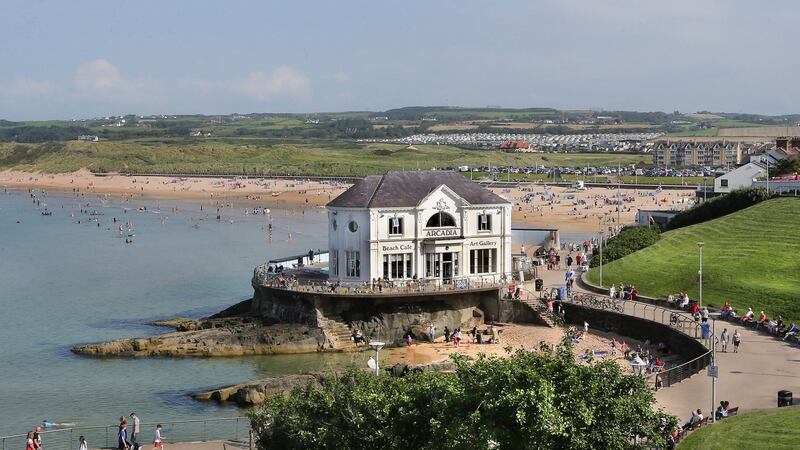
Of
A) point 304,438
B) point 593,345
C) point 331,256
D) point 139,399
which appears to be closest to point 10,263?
point 331,256

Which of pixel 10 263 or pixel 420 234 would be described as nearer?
pixel 420 234

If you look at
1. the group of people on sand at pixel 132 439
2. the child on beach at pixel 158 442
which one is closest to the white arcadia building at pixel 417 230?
the child on beach at pixel 158 442

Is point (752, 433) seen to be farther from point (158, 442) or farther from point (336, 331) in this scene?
point (336, 331)

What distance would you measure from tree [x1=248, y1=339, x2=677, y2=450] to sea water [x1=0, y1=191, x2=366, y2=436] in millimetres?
15267

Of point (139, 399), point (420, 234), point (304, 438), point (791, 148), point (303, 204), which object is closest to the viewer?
point (304, 438)

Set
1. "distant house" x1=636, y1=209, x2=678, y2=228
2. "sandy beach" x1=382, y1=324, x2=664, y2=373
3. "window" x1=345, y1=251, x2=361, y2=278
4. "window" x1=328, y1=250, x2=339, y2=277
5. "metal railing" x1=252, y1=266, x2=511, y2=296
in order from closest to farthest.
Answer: "sandy beach" x1=382, y1=324, x2=664, y2=373, "metal railing" x1=252, y1=266, x2=511, y2=296, "window" x1=345, y1=251, x2=361, y2=278, "window" x1=328, y1=250, x2=339, y2=277, "distant house" x1=636, y1=209, x2=678, y2=228

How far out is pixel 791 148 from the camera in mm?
123312

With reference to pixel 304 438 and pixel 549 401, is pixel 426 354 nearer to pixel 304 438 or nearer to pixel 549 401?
pixel 304 438

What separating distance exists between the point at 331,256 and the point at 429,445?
32.7 m

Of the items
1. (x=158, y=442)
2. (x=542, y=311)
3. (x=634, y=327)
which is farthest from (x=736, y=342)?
(x=158, y=442)

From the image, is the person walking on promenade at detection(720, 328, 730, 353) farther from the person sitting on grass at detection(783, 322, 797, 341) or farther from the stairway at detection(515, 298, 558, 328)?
the stairway at detection(515, 298, 558, 328)

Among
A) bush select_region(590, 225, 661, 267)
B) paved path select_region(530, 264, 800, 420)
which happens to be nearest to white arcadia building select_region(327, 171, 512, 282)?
bush select_region(590, 225, 661, 267)

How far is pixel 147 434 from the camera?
39.3 meters

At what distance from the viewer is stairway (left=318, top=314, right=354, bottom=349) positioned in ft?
178
